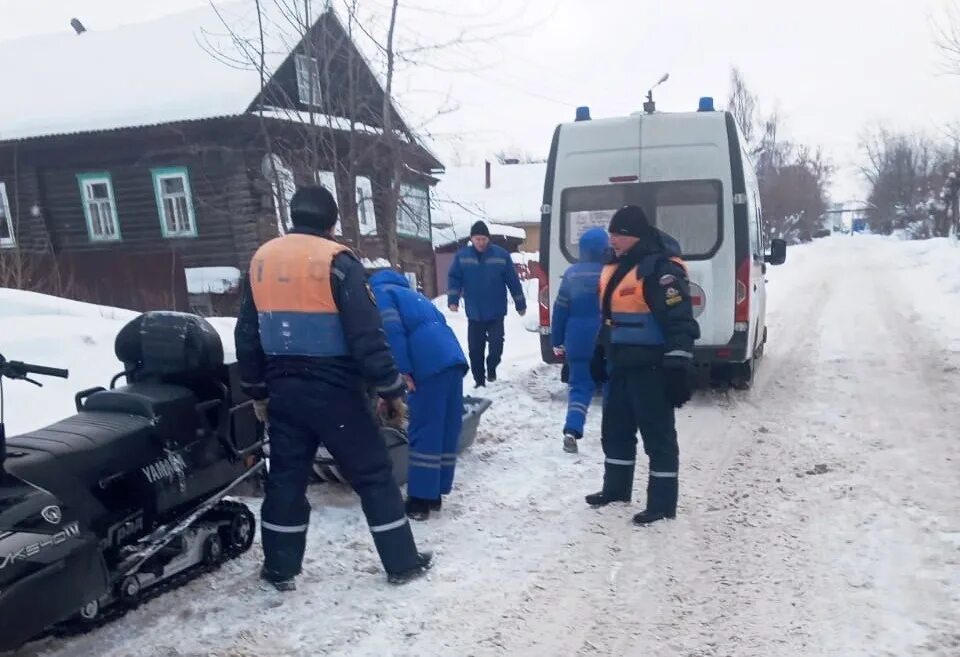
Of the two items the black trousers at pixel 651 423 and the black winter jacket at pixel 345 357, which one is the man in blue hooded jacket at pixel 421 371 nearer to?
the black winter jacket at pixel 345 357

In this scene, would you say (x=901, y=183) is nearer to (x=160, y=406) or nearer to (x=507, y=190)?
(x=507, y=190)

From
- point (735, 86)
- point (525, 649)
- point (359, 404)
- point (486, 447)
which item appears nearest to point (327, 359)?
point (359, 404)

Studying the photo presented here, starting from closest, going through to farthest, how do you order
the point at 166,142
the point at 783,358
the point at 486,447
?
the point at 486,447 < the point at 783,358 < the point at 166,142

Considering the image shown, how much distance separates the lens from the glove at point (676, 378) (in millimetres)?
4570

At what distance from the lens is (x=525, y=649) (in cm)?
334

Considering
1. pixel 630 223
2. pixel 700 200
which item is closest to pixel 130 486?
pixel 630 223

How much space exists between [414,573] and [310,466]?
2.47 ft

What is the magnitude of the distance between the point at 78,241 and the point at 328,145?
12001 millimetres

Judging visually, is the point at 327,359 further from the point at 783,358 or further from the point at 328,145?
the point at 783,358

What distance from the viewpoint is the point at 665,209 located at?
793 cm

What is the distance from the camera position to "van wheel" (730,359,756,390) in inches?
320

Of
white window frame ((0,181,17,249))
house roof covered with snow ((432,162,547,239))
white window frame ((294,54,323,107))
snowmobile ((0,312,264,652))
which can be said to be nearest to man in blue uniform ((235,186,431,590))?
snowmobile ((0,312,264,652))

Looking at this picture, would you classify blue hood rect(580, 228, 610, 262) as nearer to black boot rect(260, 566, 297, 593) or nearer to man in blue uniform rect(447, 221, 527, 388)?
man in blue uniform rect(447, 221, 527, 388)

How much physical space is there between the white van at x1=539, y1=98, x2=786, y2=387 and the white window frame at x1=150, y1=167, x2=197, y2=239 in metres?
12.8
